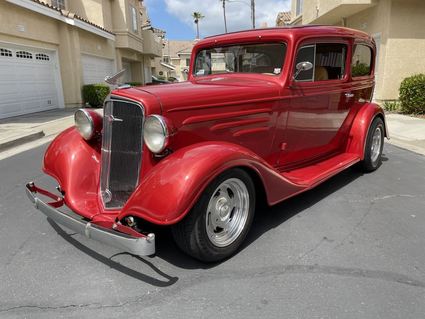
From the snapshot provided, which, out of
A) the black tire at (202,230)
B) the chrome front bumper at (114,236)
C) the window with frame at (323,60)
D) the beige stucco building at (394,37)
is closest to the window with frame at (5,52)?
the chrome front bumper at (114,236)

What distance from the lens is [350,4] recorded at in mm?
12023

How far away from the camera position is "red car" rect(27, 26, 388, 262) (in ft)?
8.45

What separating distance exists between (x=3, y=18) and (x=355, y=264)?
12.4 meters

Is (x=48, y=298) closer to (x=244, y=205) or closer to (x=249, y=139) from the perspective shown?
(x=244, y=205)

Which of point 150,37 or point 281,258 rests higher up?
point 150,37

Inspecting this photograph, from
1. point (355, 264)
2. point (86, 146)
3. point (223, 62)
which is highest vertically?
point (223, 62)

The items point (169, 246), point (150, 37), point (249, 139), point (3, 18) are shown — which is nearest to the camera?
point (169, 246)

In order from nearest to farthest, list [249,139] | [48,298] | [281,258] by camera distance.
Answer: [48,298], [281,258], [249,139]

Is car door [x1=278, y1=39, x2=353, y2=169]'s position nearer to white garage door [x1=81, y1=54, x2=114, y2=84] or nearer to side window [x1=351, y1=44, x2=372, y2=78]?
side window [x1=351, y1=44, x2=372, y2=78]

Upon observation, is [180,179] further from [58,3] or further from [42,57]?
[58,3]

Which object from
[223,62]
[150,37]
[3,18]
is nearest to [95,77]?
[3,18]

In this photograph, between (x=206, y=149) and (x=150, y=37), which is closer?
(x=206, y=149)

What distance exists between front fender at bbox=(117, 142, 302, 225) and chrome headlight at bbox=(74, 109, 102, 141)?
104 cm

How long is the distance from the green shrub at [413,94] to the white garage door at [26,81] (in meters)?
12.5
